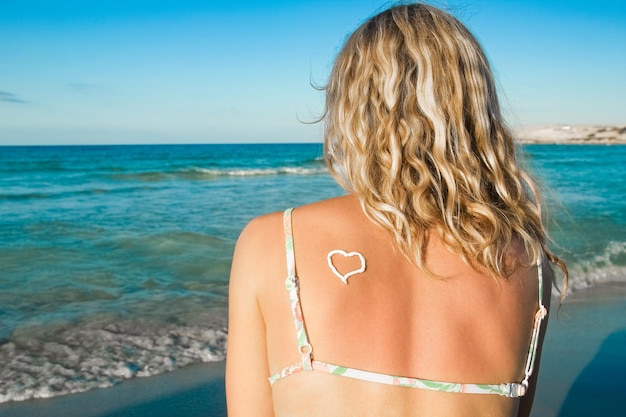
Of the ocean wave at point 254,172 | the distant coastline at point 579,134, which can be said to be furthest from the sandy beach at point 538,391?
the distant coastline at point 579,134

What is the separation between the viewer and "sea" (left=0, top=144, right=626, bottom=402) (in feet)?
16.0

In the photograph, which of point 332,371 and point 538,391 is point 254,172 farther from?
point 332,371

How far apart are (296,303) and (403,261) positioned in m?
0.32

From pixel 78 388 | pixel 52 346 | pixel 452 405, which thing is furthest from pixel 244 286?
pixel 52 346

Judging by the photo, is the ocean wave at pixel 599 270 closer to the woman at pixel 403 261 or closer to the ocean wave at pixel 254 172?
the woman at pixel 403 261

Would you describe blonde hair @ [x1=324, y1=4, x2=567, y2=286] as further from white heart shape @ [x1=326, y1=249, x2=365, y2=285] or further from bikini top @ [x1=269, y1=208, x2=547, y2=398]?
bikini top @ [x1=269, y1=208, x2=547, y2=398]

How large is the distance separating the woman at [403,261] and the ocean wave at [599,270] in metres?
6.61

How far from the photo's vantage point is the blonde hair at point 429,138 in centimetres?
165

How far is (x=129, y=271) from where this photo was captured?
7.89 metres

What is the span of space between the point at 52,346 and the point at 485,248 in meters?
4.74

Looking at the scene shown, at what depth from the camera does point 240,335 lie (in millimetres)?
1699

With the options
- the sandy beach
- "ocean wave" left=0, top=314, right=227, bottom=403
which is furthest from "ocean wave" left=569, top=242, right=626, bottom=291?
"ocean wave" left=0, top=314, right=227, bottom=403

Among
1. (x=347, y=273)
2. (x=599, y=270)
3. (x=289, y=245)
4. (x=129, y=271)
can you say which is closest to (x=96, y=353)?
(x=129, y=271)

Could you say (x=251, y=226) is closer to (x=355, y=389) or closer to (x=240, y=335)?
(x=240, y=335)
